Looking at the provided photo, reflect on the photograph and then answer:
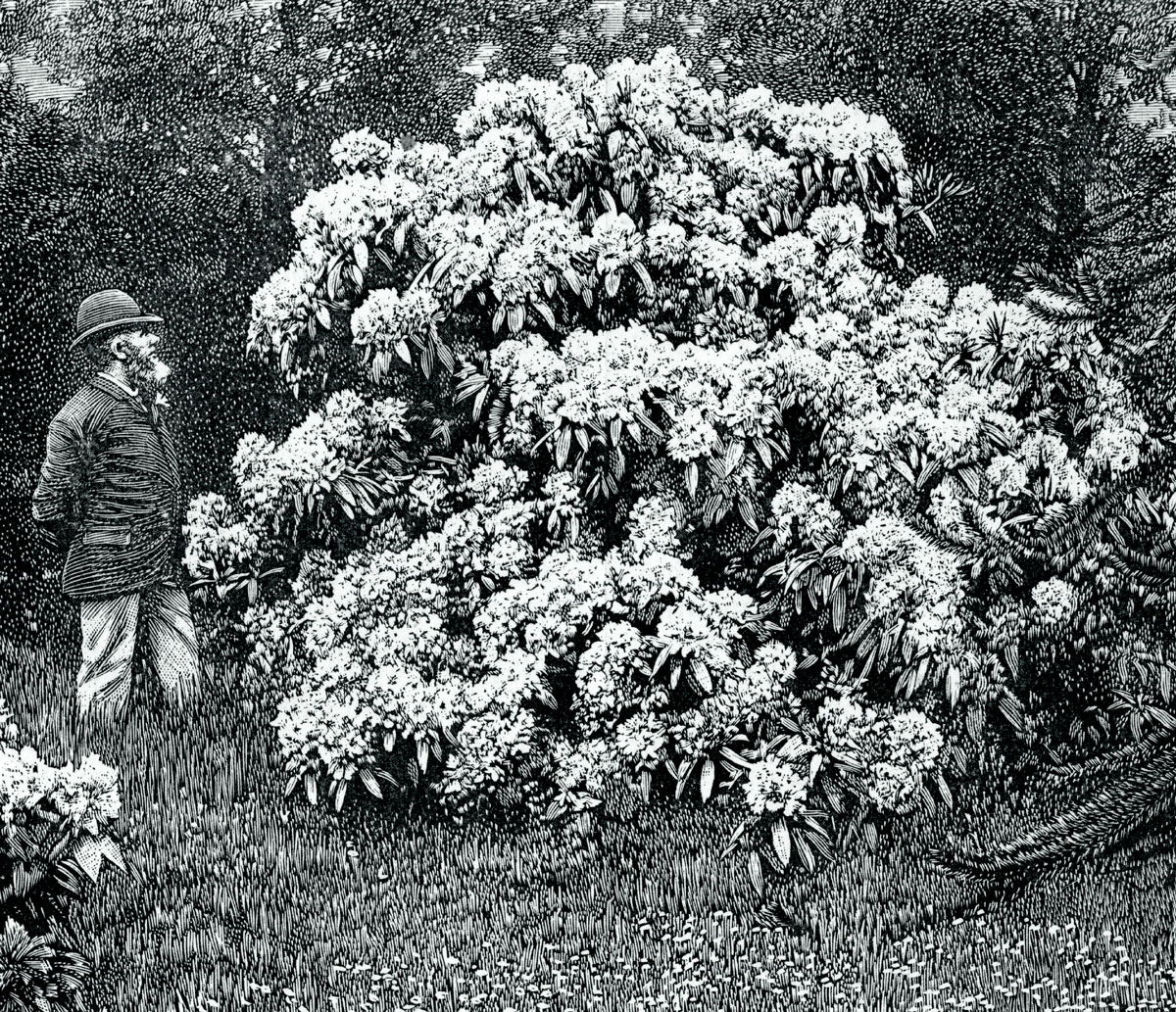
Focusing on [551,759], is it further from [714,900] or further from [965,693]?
[965,693]

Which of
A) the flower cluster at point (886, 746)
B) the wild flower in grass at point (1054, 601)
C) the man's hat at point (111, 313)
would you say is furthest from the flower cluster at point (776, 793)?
the man's hat at point (111, 313)

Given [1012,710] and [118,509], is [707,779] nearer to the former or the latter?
A: [1012,710]

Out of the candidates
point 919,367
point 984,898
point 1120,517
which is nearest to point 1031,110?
point 919,367

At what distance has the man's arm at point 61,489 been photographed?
7.82ft

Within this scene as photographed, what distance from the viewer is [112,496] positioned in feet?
7.80

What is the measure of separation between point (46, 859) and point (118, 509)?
917 mm

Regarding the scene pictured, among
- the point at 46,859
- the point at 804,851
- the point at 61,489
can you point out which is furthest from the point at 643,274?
the point at 46,859

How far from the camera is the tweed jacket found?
238cm

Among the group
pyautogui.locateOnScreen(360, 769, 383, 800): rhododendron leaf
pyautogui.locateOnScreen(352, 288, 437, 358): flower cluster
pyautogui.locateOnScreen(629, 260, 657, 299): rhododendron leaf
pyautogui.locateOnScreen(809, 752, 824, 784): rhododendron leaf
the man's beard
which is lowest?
pyautogui.locateOnScreen(360, 769, 383, 800): rhododendron leaf

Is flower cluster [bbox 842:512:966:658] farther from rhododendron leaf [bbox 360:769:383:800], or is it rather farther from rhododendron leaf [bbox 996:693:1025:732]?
rhododendron leaf [bbox 360:769:383:800]

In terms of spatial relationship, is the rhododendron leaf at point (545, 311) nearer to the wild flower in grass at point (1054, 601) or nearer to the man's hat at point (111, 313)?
the man's hat at point (111, 313)

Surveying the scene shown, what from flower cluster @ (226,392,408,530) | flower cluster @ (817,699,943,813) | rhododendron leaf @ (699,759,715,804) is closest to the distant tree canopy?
flower cluster @ (226,392,408,530)

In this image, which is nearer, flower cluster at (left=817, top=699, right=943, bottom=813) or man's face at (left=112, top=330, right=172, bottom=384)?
flower cluster at (left=817, top=699, right=943, bottom=813)

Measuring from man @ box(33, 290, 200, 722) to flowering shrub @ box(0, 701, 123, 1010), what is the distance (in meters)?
0.20
